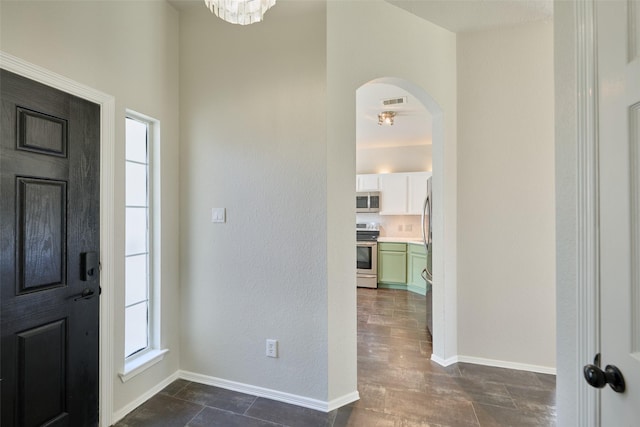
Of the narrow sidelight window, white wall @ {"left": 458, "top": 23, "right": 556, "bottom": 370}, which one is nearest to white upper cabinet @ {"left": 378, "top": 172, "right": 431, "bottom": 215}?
white wall @ {"left": 458, "top": 23, "right": 556, "bottom": 370}

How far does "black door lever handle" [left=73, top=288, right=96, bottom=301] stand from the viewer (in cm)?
165

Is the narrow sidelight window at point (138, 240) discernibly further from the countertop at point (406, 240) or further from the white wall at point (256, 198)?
the countertop at point (406, 240)

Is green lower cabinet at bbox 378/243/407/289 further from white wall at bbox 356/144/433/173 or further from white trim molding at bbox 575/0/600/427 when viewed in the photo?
white trim molding at bbox 575/0/600/427

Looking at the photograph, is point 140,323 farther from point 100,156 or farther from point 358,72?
point 358,72

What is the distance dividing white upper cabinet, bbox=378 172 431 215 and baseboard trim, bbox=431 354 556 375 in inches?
120

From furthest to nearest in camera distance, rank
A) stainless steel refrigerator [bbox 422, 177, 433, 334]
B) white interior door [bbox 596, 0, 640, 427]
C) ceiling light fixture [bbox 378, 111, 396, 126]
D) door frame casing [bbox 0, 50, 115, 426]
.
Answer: ceiling light fixture [bbox 378, 111, 396, 126], stainless steel refrigerator [bbox 422, 177, 433, 334], door frame casing [bbox 0, 50, 115, 426], white interior door [bbox 596, 0, 640, 427]

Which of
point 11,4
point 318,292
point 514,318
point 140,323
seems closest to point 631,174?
point 318,292

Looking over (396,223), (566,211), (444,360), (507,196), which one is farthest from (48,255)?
(396,223)

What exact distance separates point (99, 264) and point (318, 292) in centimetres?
136

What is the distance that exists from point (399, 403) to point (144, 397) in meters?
1.78

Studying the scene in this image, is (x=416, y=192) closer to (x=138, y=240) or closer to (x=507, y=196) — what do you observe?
(x=507, y=196)

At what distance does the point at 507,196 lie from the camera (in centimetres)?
251

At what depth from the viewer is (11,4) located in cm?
136

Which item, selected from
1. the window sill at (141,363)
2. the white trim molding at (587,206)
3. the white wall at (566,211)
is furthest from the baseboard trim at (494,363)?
the window sill at (141,363)
